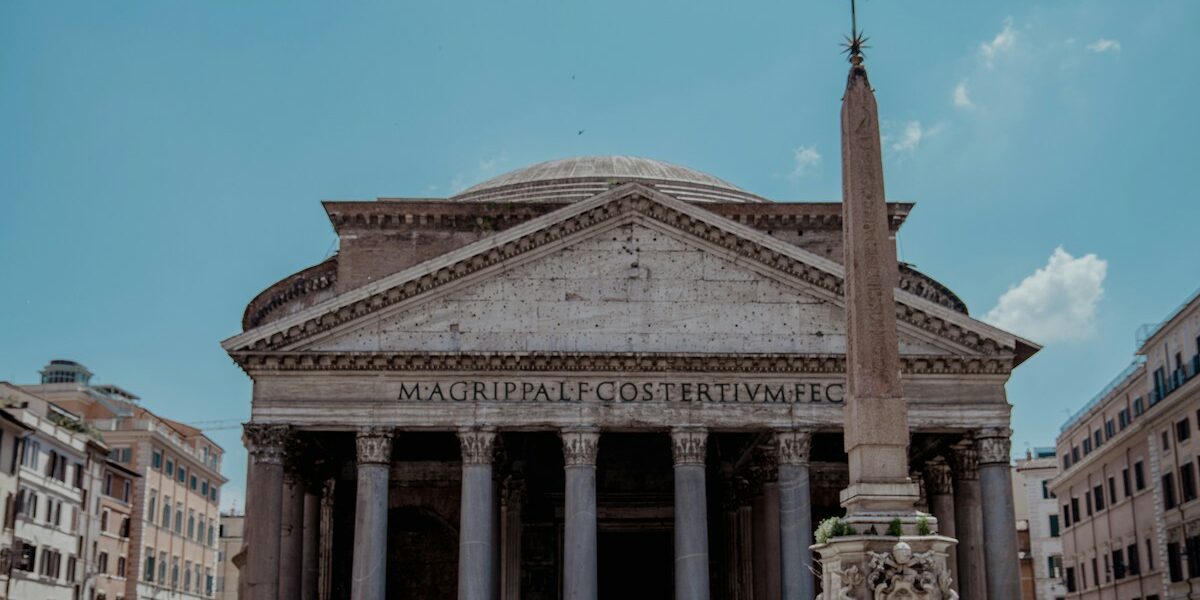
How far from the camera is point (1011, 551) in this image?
24.8 metres

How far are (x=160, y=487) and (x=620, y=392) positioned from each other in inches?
1322

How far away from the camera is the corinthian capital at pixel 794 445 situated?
82.2 feet

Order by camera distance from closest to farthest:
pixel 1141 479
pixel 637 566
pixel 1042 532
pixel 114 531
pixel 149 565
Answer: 1. pixel 637 566
2. pixel 1141 479
3. pixel 114 531
4. pixel 149 565
5. pixel 1042 532

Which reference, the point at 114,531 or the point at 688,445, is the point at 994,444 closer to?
the point at 688,445

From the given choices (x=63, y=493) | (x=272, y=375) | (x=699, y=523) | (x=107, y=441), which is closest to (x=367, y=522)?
(x=272, y=375)

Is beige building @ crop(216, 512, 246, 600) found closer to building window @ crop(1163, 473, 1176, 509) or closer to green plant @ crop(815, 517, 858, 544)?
building window @ crop(1163, 473, 1176, 509)

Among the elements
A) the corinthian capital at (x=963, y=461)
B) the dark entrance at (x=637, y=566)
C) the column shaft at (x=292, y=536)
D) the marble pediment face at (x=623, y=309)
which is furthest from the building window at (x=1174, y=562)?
the column shaft at (x=292, y=536)

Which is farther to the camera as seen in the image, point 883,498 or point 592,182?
point 592,182

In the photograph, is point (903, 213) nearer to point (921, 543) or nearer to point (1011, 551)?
point (1011, 551)

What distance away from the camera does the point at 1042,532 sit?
5734cm

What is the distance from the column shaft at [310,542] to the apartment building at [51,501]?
46.5ft

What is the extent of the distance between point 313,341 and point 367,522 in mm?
3453

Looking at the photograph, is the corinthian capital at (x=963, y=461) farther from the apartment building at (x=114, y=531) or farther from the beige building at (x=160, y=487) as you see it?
the beige building at (x=160, y=487)

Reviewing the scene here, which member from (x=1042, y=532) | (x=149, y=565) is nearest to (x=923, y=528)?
(x=149, y=565)
